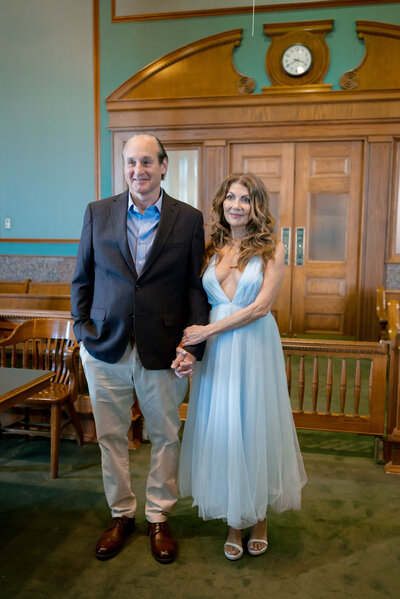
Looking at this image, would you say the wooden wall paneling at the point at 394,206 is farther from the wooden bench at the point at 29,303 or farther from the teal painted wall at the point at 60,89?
the wooden bench at the point at 29,303

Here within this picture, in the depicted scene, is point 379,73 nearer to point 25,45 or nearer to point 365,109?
point 365,109

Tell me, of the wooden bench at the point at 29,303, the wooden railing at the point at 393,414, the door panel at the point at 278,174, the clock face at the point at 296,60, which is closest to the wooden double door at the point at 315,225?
the door panel at the point at 278,174

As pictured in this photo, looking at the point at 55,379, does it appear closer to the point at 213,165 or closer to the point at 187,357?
the point at 187,357

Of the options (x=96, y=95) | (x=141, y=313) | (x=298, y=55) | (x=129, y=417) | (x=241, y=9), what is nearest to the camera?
(x=141, y=313)

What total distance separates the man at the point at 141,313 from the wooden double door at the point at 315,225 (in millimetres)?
4126

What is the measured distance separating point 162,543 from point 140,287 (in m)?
1.08

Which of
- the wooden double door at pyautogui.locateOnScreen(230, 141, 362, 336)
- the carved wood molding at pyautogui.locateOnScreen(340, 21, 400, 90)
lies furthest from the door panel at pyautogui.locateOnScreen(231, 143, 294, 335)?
the carved wood molding at pyautogui.locateOnScreen(340, 21, 400, 90)

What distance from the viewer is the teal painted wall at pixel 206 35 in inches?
225

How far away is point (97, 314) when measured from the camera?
1974mm

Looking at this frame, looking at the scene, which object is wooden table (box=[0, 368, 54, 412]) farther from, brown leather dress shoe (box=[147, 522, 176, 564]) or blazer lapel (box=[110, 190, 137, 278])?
brown leather dress shoe (box=[147, 522, 176, 564])

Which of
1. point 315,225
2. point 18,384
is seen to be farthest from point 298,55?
point 18,384

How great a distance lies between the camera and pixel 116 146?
246 inches

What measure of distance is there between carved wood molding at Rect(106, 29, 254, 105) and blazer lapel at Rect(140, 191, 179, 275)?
4515mm

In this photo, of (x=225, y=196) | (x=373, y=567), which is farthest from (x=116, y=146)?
(x=373, y=567)
